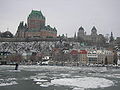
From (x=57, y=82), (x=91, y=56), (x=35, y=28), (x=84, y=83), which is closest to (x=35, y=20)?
(x=35, y=28)

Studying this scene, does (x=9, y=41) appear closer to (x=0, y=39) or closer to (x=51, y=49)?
(x=0, y=39)

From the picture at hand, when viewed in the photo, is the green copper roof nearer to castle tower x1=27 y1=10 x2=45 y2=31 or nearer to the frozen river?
castle tower x1=27 y1=10 x2=45 y2=31

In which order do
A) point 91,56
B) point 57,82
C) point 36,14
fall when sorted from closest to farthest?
point 57,82, point 91,56, point 36,14

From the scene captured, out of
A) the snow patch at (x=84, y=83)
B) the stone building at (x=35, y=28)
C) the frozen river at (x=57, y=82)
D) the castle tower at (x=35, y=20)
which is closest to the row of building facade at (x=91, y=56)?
the stone building at (x=35, y=28)

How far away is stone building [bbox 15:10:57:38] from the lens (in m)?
165

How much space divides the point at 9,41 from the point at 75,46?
4145 cm

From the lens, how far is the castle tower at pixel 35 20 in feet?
573

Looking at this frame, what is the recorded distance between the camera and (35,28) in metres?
173

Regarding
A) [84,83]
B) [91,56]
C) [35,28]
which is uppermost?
[35,28]

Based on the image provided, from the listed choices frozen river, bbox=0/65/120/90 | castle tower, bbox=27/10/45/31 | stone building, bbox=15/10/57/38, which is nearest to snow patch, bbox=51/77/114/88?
frozen river, bbox=0/65/120/90

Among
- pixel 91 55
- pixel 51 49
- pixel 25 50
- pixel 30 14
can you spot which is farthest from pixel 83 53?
pixel 30 14

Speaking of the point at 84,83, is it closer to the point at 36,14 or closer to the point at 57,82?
Result: the point at 57,82

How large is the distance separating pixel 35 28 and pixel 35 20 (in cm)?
562

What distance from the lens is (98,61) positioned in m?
124
